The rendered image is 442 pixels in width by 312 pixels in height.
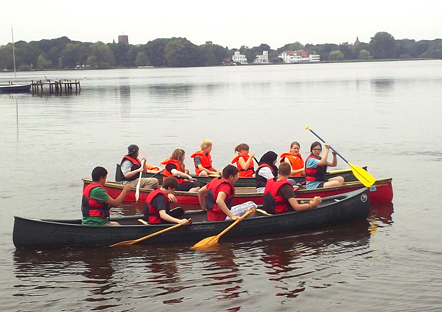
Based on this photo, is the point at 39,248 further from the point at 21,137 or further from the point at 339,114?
the point at 339,114

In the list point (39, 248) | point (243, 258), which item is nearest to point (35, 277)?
point (39, 248)

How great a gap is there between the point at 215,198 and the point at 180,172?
2.83 metres

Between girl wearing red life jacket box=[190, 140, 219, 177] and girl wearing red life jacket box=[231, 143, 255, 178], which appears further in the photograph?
girl wearing red life jacket box=[190, 140, 219, 177]

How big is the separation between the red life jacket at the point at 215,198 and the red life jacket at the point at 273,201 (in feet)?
2.29

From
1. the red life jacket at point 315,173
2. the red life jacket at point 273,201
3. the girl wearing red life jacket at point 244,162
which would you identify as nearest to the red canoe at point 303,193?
the red life jacket at point 315,173

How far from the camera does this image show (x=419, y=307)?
793 centimetres

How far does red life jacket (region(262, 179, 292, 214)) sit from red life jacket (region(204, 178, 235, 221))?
70 centimetres

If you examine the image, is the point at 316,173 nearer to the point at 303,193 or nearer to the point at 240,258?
the point at 303,193

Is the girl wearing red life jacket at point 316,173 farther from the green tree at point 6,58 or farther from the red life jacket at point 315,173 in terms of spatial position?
the green tree at point 6,58

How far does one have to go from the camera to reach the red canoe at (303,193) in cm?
1265

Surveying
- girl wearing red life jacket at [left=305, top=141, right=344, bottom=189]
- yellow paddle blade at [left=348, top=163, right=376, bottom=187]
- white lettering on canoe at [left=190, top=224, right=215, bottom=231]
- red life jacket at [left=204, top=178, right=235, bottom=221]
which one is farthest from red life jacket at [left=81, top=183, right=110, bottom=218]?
yellow paddle blade at [left=348, top=163, right=376, bottom=187]

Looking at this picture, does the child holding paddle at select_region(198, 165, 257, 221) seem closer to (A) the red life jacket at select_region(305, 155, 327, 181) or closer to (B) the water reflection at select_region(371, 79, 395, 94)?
(A) the red life jacket at select_region(305, 155, 327, 181)

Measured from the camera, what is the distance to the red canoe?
1265 cm

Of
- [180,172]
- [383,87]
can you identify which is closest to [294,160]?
[180,172]
